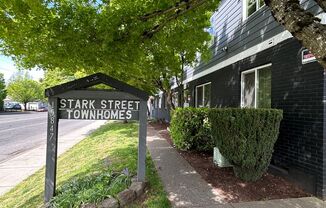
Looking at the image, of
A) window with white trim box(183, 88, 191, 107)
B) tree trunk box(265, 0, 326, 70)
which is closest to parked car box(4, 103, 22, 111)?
window with white trim box(183, 88, 191, 107)

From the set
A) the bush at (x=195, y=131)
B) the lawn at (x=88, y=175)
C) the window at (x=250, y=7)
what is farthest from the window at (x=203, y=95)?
the lawn at (x=88, y=175)

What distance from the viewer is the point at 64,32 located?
5773 mm

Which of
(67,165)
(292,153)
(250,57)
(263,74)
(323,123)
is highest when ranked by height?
(250,57)

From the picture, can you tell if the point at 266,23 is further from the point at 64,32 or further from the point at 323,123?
the point at 64,32

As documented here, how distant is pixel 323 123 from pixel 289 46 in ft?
6.03

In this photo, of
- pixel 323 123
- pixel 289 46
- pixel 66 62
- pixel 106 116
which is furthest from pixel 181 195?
pixel 66 62

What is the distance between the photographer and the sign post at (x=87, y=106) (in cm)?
497

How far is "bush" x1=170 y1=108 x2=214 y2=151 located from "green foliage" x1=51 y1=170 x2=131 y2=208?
3.40 meters

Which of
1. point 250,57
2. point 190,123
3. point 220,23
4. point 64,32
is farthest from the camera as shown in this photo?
point 220,23

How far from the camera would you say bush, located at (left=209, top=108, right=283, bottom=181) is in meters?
5.21

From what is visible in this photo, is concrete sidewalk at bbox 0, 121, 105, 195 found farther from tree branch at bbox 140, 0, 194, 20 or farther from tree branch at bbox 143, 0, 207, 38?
tree branch at bbox 140, 0, 194, 20

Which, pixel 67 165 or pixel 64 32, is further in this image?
pixel 67 165

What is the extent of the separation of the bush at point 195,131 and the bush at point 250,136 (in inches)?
119

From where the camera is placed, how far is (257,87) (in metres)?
7.54
